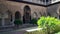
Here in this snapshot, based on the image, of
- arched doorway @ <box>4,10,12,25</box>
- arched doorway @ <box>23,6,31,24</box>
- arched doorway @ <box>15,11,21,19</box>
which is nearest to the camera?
arched doorway @ <box>4,10,12,25</box>

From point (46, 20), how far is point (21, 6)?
2297cm

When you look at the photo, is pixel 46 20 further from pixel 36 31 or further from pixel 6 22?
pixel 6 22

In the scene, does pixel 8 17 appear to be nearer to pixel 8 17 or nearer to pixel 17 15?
pixel 8 17

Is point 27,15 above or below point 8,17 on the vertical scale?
below

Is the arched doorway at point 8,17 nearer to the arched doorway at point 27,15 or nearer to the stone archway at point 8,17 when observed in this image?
the stone archway at point 8,17

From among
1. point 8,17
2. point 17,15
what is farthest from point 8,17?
point 17,15

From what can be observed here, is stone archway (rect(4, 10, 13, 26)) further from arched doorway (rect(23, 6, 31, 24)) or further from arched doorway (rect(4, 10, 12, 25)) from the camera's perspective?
arched doorway (rect(23, 6, 31, 24))

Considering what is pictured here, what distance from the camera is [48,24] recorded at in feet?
33.5

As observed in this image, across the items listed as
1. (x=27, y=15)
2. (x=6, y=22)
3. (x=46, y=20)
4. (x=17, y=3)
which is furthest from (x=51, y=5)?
(x=46, y=20)

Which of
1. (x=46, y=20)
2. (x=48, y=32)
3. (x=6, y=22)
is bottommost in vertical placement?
(x=6, y=22)

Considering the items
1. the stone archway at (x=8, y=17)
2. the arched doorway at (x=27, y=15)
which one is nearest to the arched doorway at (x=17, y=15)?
the arched doorway at (x=27, y=15)

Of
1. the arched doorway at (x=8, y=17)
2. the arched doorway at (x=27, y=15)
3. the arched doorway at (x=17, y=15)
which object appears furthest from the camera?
the arched doorway at (x=27, y=15)

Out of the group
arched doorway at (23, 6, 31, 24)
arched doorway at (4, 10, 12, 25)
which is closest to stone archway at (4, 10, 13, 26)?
arched doorway at (4, 10, 12, 25)

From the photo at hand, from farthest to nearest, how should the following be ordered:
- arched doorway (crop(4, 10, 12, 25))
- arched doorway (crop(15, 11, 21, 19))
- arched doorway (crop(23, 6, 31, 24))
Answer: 1. arched doorway (crop(23, 6, 31, 24))
2. arched doorway (crop(15, 11, 21, 19))
3. arched doorway (crop(4, 10, 12, 25))
